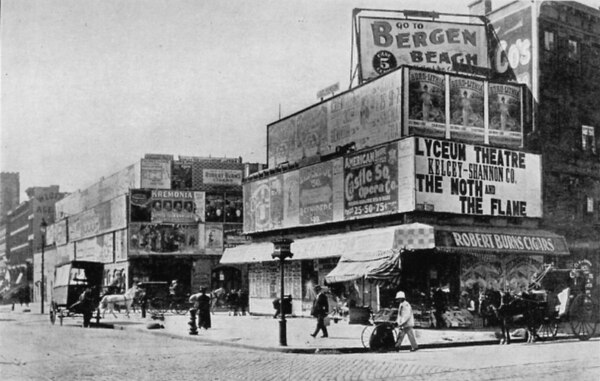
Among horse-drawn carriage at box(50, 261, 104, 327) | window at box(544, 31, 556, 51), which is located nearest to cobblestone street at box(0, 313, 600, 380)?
horse-drawn carriage at box(50, 261, 104, 327)

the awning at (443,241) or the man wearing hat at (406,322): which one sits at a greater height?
the awning at (443,241)

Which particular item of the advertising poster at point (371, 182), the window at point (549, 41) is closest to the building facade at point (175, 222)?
the advertising poster at point (371, 182)

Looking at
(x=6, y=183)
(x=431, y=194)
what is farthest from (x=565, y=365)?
(x=6, y=183)

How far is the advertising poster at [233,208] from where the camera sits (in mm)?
59750

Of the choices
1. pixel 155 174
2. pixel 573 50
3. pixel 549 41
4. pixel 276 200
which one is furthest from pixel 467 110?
pixel 155 174

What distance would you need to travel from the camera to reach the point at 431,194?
90.6 ft

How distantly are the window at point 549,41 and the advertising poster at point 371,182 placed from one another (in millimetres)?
8932

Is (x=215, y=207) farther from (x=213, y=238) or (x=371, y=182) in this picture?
(x=371, y=182)

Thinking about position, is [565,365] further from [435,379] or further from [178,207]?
[178,207]

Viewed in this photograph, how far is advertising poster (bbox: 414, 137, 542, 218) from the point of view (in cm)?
2758

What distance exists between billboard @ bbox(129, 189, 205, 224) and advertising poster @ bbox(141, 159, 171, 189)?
4.96ft

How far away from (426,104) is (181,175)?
34.3 m

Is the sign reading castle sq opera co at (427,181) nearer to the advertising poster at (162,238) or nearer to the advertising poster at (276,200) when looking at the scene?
the advertising poster at (276,200)

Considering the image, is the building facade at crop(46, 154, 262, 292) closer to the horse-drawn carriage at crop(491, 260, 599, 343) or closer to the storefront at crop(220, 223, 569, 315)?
the storefront at crop(220, 223, 569, 315)
